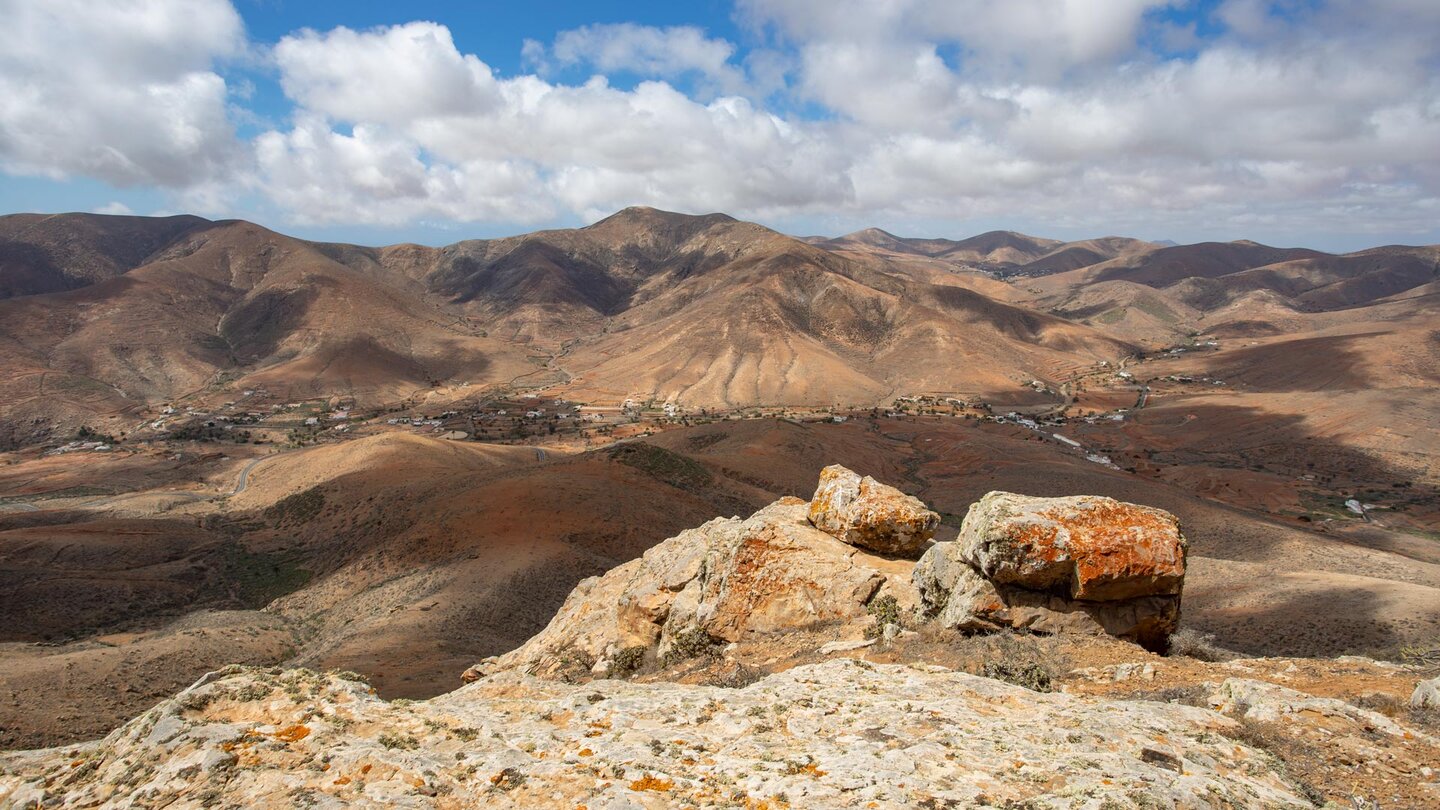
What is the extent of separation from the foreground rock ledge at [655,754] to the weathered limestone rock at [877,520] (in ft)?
23.4

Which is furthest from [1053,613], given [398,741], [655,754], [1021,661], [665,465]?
[665,465]

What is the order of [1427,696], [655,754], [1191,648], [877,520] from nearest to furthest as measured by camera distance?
[655,754] < [1427,696] < [1191,648] < [877,520]

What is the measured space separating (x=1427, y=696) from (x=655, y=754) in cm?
901

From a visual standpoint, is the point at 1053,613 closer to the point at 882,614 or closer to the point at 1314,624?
the point at 882,614

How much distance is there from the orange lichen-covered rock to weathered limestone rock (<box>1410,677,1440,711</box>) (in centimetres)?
351

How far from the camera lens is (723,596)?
607 inches

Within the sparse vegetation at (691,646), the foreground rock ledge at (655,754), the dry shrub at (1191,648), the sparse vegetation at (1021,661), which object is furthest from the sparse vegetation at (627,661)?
the dry shrub at (1191,648)

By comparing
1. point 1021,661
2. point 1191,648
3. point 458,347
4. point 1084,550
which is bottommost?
point 1191,648

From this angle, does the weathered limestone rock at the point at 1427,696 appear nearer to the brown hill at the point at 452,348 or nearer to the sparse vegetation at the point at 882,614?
the sparse vegetation at the point at 882,614

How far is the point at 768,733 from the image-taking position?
25.6 ft

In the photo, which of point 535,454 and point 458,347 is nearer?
point 535,454

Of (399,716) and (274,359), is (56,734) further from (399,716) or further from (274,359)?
(274,359)

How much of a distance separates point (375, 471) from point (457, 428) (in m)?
54.4

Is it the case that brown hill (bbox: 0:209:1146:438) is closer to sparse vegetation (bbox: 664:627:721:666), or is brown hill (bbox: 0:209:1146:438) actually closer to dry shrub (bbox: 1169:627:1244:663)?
Answer: sparse vegetation (bbox: 664:627:721:666)
